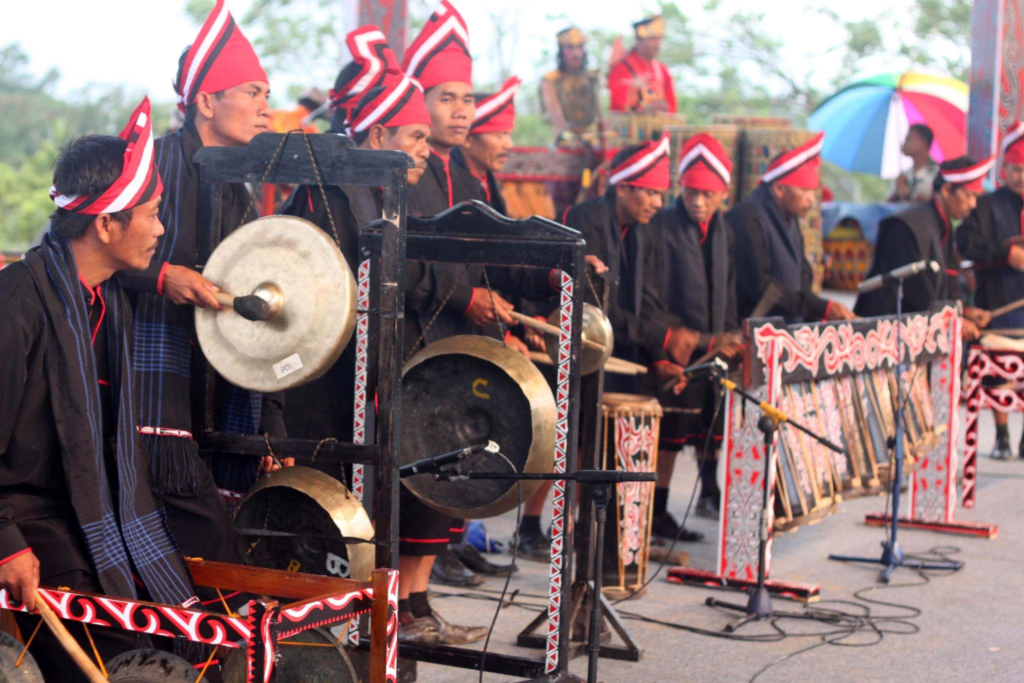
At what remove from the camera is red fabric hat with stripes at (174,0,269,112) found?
3.84 m

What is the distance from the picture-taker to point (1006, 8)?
10.2 metres

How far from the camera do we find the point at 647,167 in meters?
5.51

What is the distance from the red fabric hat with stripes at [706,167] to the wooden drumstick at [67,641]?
4.07 meters

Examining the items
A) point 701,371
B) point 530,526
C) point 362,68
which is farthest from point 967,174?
point 362,68

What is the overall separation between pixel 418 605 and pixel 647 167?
7.56ft

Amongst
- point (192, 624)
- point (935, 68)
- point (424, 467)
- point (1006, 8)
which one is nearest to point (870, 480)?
point (424, 467)

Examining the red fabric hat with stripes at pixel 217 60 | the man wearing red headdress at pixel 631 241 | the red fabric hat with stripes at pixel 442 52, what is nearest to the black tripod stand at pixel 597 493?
the red fabric hat with stripes at pixel 217 60

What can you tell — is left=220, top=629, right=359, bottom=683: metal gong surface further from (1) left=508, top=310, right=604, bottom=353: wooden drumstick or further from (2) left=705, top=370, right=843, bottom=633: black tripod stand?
(2) left=705, top=370, right=843, bottom=633: black tripod stand

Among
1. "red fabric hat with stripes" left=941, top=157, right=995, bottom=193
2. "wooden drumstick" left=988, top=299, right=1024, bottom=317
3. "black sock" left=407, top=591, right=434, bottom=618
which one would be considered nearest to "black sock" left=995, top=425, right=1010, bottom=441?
"wooden drumstick" left=988, top=299, right=1024, bottom=317

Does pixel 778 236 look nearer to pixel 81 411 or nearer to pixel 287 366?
pixel 287 366

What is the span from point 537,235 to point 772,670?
5.69ft

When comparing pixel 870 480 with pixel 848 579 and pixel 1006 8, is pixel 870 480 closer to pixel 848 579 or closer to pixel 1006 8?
pixel 848 579

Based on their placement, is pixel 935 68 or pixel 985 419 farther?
pixel 935 68

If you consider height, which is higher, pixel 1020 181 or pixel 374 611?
pixel 1020 181
